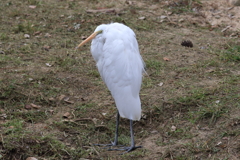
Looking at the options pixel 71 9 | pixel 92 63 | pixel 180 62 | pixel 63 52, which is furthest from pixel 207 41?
pixel 71 9

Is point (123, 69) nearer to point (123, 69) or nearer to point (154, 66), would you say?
point (123, 69)

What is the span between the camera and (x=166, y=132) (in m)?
3.93

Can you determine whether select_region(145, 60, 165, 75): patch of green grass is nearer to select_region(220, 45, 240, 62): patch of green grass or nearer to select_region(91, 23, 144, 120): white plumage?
select_region(220, 45, 240, 62): patch of green grass

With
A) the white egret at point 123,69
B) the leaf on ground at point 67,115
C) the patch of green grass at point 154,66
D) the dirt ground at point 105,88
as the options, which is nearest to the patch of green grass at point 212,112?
the dirt ground at point 105,88

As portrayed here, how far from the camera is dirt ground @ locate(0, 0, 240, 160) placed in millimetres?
3549

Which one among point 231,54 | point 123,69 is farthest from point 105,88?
point 231,54

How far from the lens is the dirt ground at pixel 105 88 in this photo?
11.6ft

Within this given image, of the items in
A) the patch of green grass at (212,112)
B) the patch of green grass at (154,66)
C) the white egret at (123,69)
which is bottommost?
the patch of green grass at (154,66)

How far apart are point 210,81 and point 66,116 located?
2018 millimetres

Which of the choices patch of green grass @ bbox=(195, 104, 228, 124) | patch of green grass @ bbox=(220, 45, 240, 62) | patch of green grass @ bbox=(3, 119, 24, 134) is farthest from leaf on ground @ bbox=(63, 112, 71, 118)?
patch of green grass @ bbox=(220, 45, 240, 62)

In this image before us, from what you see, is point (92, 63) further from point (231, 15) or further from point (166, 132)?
point (231, 15)

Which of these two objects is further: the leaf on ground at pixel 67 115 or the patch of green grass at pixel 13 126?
the leaf on ground at pixel 67 115

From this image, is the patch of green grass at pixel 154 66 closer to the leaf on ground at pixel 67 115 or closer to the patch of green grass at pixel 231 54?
the patch of green grass at pixel 231 54

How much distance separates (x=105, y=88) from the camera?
15.9 ft
